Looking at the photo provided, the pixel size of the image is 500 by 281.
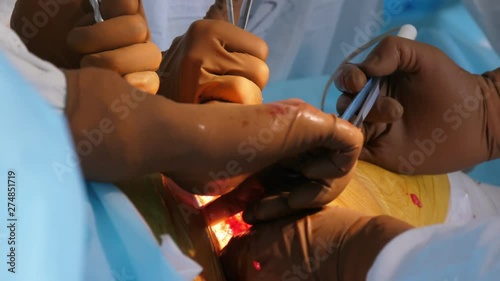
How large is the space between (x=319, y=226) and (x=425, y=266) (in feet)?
0.33

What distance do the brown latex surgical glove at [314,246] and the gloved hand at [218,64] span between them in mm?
92

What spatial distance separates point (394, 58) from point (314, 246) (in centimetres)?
25

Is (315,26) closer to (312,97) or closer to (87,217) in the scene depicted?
(312,97)

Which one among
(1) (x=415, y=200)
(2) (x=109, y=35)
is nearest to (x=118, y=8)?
(2) (x=109, y=35)

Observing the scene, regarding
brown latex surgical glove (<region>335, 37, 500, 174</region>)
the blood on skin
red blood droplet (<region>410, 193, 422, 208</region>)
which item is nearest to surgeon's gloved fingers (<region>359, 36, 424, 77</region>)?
brown latex surgical glove (<region>335, 37, 500, 174</region>)

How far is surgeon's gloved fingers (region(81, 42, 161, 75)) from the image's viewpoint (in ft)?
1.31

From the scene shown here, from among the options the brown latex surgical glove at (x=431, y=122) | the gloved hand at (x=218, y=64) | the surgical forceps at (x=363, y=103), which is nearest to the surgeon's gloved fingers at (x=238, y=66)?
the gloved hand at (x=218, y=64)

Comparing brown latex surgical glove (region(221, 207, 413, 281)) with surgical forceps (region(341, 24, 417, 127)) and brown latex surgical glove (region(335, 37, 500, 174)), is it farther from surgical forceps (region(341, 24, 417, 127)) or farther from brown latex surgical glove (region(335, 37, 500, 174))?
brown latex surgical glove (region(335, 37, 500, 174))

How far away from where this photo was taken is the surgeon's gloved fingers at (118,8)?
407 millimetres

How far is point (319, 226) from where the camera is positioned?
1.42 feet

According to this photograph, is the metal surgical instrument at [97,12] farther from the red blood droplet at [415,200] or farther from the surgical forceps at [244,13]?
the red blood droplet at [415,200]

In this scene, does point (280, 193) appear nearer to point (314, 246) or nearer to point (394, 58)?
point (314, 246)

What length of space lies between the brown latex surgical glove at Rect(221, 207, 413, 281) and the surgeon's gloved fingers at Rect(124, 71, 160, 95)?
0.41 feet

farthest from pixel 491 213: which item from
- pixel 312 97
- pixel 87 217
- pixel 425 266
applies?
pixel 87 217
